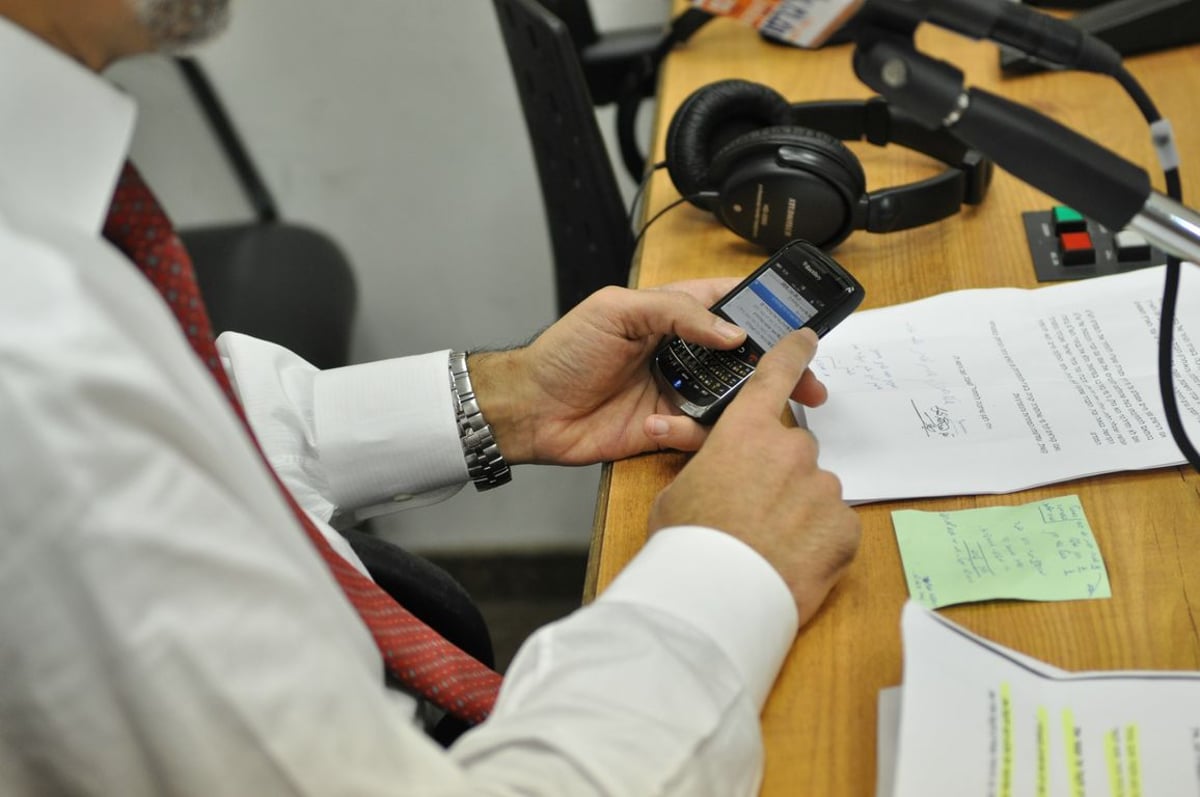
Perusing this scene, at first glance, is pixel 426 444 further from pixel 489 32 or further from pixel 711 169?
pixel 489 32

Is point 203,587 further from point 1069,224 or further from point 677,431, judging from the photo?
point 1069,224

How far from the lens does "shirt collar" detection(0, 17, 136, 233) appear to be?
479mm

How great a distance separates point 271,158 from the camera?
178cm

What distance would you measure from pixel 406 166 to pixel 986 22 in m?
1.35

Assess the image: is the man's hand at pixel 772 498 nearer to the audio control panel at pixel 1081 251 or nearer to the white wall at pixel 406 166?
the audio control panel at pixel 1081 251

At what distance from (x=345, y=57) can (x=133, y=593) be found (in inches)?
54.9

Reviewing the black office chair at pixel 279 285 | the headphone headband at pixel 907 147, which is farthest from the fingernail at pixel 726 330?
the black office chair at pixel 279 285

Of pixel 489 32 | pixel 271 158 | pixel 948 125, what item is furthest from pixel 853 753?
pixel 271 158

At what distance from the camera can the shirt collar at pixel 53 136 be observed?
18.9 inches

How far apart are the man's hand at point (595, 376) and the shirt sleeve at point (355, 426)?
0.13 ft

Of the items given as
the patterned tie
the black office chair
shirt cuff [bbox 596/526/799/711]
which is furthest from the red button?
the black office chair

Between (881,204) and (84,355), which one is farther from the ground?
(84,355)

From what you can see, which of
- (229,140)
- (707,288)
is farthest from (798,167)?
(229,140)
